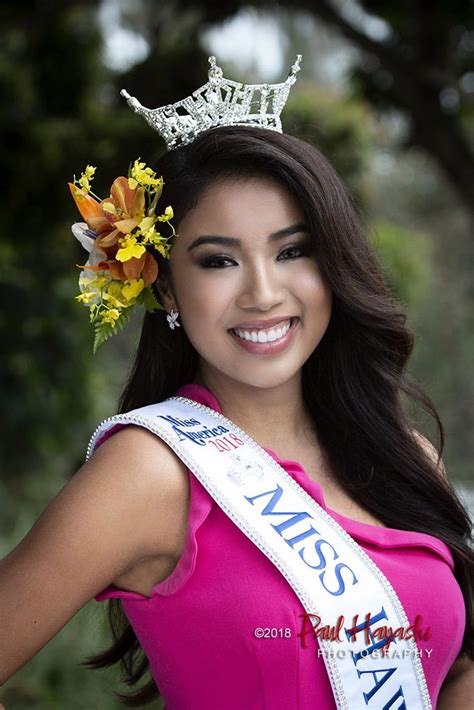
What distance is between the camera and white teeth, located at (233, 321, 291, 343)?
6.78 feet

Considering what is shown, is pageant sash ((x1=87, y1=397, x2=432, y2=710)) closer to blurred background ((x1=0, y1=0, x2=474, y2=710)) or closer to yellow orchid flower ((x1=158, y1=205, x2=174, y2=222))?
yellow orchid flower ((x1=158, y1=205, x2=174, y2=222))

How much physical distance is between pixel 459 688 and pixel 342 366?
77 centimetres

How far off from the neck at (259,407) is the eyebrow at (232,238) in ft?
1.11

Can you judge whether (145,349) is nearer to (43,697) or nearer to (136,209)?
(136,209)

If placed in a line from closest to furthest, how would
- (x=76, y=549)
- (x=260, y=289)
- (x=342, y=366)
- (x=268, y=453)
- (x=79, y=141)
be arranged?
(x=76, y=549) → (x=260, y=289) → (x=268, y=453) → (x=342, y=366) → (x=79, y=141)

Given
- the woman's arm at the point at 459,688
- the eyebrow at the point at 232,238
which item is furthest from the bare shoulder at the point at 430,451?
the eyebrow at the point at 232,238

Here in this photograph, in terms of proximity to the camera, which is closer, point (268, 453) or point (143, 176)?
point (143, 176)

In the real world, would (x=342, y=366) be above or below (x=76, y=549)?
above

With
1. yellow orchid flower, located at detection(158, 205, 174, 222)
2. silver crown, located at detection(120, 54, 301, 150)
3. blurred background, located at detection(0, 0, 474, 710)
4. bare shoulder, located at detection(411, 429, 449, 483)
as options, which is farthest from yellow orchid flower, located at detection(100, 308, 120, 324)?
blurred background, located at detection(0, 0, 474, 710)

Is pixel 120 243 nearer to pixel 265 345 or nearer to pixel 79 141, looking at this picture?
pixel 265 345

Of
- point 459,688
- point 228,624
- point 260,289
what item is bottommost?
point 459,688

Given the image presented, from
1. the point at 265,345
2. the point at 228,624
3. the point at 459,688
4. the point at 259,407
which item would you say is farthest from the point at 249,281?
the point at 459,688

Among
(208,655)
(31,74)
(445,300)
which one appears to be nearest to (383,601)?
(208,655)

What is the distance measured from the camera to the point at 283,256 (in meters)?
2.12
